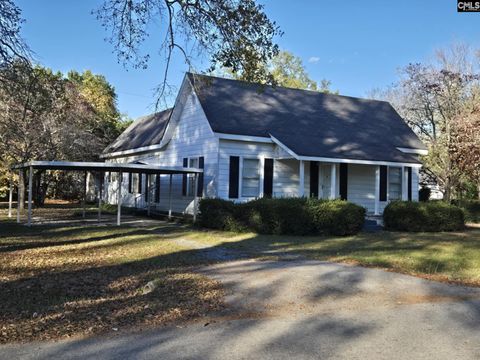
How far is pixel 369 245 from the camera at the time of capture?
13.4 m

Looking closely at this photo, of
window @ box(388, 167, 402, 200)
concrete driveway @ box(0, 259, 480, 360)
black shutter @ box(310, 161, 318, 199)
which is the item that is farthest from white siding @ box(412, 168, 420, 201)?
concrete driveway @ box(0, 259, 480, 360)

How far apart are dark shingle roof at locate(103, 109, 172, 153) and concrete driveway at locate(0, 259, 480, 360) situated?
16.7 metres

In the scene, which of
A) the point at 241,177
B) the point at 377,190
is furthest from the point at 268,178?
the point at 377,190

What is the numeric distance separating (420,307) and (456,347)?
5.22 ft

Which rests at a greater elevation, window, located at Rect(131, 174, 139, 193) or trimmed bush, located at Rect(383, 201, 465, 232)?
window, located at Rect(131, 174, 139, 193)

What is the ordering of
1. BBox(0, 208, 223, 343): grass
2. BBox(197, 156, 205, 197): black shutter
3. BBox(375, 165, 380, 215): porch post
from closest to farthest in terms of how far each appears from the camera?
BBox(0, 208, 223, 343): grass
BBox(197, 156, 205, 197): black shutter
BBox(375, 165, 380, 215): porch post

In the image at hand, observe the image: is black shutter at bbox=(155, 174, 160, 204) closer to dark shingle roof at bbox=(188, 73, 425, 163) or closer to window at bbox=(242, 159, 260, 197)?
dark shingle roof at bbox=(188, 73, 425, 163)

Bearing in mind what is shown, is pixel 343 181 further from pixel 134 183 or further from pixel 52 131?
pixel 52 131

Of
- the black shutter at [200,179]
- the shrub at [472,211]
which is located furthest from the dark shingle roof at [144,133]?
the shrub at [472,211]

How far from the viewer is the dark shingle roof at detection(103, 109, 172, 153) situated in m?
24.7

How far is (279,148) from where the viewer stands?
19391 mm

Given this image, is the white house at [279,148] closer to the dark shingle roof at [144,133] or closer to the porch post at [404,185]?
the porch post at [404,185]

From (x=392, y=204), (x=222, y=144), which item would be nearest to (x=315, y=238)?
(x=392, y=204)

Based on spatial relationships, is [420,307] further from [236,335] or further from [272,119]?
[272,119]
